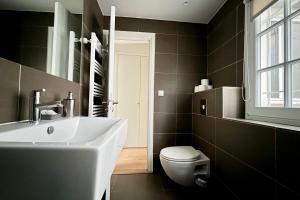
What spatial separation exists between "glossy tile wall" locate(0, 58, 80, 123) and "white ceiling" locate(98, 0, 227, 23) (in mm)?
1439

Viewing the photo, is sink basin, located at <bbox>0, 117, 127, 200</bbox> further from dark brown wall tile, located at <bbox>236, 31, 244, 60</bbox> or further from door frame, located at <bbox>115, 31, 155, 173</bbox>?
door frame, located at <bbox>115, 31, 155, 173</bbox>

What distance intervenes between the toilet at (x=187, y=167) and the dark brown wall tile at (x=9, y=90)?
1.33 meters

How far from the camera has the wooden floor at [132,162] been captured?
233 cm

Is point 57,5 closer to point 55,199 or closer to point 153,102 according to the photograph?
point 55,199

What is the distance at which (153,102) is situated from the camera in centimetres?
233

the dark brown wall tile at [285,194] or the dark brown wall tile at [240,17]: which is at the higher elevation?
the dark brown wall tile at [240,17]

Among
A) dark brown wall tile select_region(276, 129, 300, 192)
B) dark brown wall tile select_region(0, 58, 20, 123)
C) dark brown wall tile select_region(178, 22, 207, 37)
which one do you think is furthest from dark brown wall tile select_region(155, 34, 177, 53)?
dark brown wall tile select_region(0, 58, 20, 123)

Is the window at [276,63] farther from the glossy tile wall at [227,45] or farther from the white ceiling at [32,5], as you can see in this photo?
the white ceiling at [32,5]

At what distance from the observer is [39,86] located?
2.93 ft

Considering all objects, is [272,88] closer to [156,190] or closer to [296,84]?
[296,84]

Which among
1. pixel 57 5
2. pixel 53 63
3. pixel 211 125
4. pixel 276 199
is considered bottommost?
pixel 276 199

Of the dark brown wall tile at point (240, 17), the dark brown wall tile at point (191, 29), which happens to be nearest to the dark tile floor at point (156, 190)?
the dark brown wall tile at point (240, 17)

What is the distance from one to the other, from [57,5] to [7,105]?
705 millimetres

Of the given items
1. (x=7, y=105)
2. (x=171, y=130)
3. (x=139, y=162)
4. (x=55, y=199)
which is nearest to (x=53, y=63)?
(x=7, y=105)
